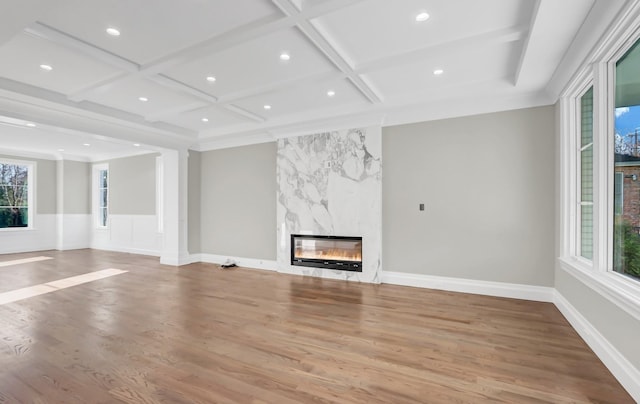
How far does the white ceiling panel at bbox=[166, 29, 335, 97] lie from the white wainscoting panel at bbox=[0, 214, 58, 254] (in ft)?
25.5

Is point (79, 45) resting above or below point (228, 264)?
above

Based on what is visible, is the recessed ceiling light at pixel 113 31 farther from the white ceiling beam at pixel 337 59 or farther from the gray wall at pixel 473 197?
the gray wall at pixel 473 197

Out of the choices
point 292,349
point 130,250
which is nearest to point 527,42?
point 292,349

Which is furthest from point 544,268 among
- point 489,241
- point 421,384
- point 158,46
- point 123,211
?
point 123,211

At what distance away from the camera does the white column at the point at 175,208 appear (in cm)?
641

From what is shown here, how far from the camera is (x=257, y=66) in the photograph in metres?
3.36

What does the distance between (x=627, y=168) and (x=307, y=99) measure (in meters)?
3.52

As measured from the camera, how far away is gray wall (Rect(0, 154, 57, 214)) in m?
8.24

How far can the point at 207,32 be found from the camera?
2695 mm

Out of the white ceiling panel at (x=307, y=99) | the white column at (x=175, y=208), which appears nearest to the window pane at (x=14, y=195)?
the white column at (x=175, y=208)

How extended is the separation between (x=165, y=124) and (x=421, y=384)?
570cm

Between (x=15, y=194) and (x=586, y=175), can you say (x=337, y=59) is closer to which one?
(x=586, y=175)

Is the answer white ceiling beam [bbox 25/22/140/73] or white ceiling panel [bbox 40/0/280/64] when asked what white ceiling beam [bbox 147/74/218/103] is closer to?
white ceiling beam [bbox 25/22/140/73]

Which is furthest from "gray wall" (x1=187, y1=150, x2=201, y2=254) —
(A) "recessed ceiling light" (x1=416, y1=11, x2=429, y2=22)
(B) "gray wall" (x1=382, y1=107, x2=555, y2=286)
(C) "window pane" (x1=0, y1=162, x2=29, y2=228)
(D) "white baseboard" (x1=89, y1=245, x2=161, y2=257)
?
(A) "recessed ceiling light" (x1=416, y1=11, x2=429, y2=22)
